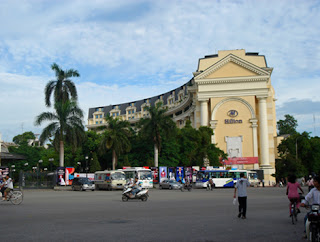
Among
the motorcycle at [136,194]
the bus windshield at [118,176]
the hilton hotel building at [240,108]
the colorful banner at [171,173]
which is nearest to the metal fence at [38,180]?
the bus windshield at [118,176]

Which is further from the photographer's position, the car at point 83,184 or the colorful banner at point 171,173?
the colorful banner at point 171,173

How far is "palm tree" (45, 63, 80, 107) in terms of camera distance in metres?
52.5

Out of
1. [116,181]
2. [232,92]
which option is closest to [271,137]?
[232,92]

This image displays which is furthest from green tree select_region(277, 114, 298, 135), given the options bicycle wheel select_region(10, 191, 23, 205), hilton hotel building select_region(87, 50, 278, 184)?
bicycle wheel select_region(10, 191, 23, 205)

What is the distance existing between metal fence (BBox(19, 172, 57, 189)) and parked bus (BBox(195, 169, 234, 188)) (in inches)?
770

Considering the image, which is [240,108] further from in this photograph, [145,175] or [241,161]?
[145,175]

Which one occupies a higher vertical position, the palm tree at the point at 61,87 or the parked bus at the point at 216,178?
the palm tree at the point at 61,87

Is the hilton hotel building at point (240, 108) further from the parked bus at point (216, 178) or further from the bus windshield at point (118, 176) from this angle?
the bus windshield at point (118, 176)

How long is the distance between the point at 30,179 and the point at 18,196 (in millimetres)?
28573

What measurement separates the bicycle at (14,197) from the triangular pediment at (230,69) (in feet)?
188

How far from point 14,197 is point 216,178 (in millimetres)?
36252

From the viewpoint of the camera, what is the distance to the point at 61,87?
52969mm

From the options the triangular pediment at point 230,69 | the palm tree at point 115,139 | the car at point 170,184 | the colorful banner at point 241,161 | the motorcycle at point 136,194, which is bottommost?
the car at point 170,184

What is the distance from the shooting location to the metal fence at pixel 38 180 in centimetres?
4838
